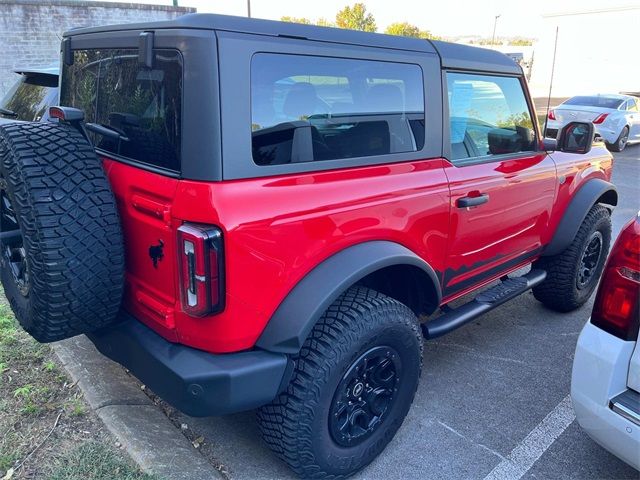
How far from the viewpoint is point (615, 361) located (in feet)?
6.61

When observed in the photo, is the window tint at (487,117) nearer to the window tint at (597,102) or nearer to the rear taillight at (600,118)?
the rear taillight at (600,118)

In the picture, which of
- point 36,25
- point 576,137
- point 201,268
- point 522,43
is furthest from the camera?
→ point 522,43

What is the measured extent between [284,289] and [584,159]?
9.31ft

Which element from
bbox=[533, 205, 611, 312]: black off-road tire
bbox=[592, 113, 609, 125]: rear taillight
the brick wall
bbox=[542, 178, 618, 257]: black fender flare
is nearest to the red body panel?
bbox=[542, 178, 618, 257]: black fender flare

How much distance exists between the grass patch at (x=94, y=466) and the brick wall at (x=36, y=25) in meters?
9.68

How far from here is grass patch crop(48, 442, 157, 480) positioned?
2195 millimetres

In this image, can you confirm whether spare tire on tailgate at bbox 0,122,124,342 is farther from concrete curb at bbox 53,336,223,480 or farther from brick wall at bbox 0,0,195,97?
brick wall at bbox 0,0,195,97

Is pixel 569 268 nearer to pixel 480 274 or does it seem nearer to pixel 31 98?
pixel 480 274

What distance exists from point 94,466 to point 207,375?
829mm

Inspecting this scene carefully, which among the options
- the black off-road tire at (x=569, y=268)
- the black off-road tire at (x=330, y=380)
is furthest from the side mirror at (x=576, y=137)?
the black off-road tire at (x=330, y=380)

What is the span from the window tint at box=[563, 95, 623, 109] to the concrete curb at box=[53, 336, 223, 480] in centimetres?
1401

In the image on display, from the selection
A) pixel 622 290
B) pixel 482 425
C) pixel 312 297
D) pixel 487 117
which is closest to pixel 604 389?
pixel 622 290

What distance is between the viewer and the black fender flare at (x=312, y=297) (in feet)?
6.50

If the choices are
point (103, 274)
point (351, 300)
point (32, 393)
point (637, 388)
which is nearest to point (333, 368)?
point (351, 300)
